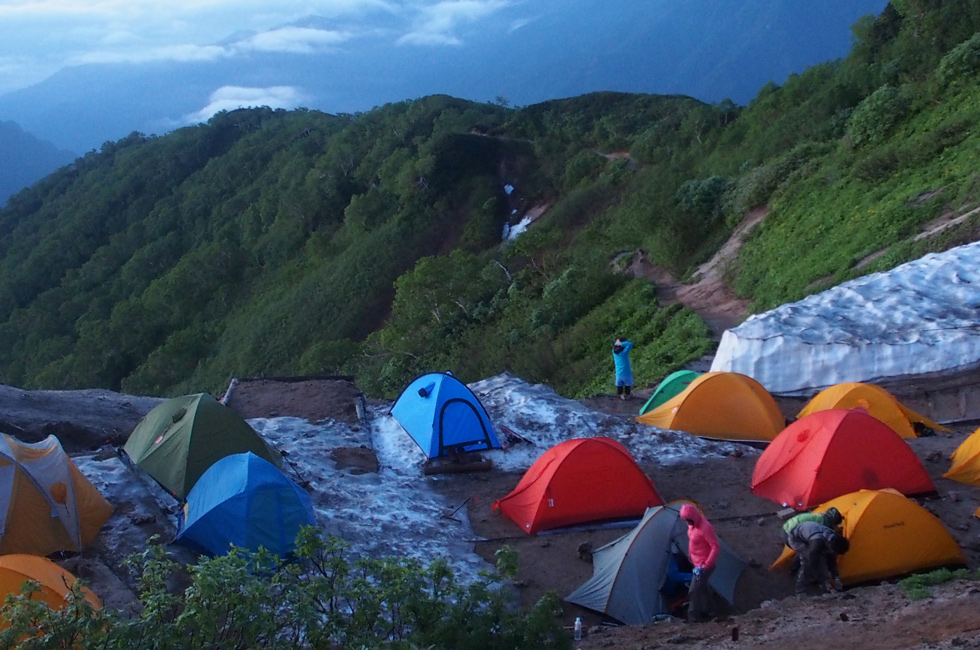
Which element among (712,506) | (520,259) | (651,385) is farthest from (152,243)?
(712,506)

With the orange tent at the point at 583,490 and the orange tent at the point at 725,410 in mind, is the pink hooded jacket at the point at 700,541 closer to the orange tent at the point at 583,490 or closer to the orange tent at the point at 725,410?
the orange tent at the point at 583,490

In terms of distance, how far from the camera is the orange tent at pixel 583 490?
29.2 ft

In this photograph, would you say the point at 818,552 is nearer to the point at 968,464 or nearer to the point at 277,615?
the point at 968,464

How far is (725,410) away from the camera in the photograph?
11.4 m

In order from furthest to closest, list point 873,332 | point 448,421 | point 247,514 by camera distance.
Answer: point 873,332, point 448,421, point 247,514

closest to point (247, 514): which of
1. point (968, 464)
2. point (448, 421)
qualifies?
point (448, 421)

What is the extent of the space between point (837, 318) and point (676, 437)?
4.01m

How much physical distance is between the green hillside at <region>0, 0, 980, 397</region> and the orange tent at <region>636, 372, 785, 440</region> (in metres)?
4.35

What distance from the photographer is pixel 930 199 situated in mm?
17031

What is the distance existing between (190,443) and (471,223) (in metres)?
38.6

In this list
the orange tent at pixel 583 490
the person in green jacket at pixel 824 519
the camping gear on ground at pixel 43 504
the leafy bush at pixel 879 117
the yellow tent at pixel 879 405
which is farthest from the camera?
the leafy bush at pixel 879 117

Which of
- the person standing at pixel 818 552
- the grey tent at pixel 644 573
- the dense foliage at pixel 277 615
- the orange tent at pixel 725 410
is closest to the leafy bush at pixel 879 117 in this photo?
the orange tent at pixel 725 410

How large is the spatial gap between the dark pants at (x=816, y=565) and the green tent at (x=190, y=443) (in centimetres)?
612

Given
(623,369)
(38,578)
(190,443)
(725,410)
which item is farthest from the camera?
(623,369)
